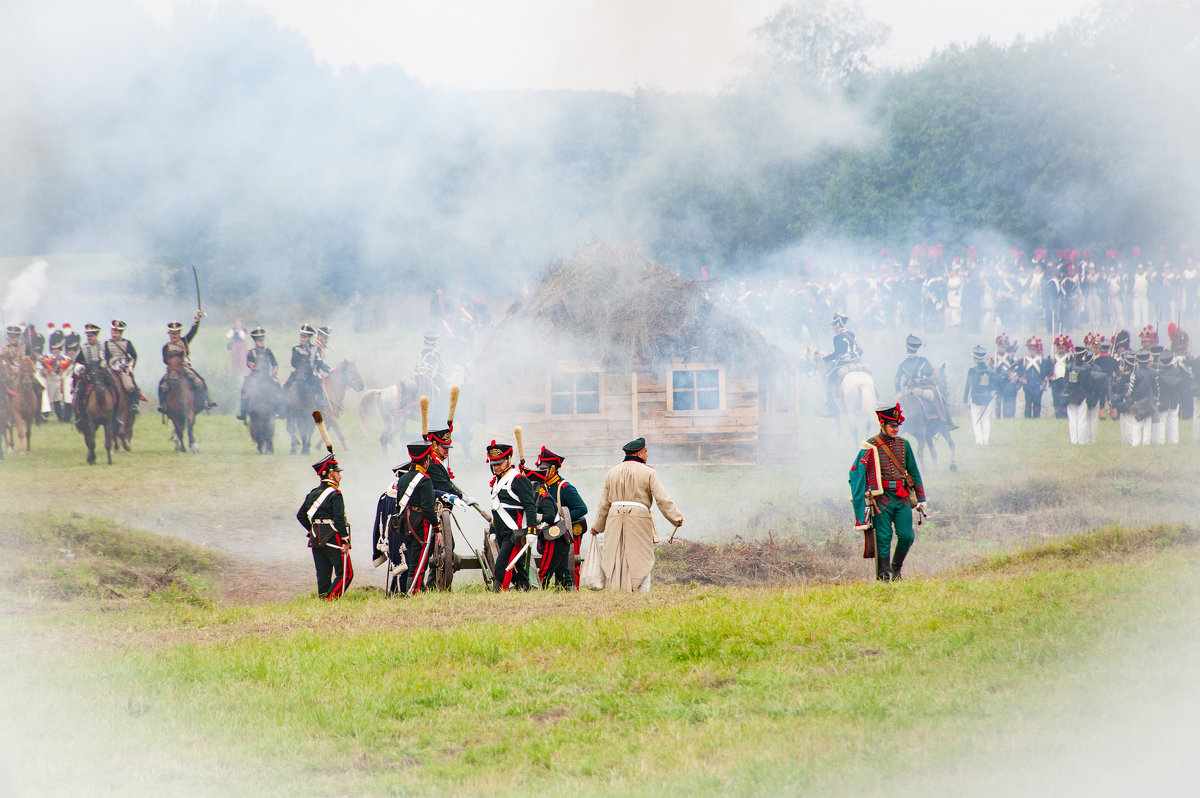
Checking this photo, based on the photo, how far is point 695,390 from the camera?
18.9m

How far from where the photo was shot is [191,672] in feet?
23.0

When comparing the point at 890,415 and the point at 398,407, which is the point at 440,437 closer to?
the point at 890,415

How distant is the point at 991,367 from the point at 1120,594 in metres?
14.7

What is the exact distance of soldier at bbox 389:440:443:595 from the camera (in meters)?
9.96

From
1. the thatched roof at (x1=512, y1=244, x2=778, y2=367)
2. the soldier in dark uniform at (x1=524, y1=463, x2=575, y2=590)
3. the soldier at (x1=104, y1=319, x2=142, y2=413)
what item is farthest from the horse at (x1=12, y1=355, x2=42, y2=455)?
the soldier in dark uniform at (x1=524, y1=463, x2=575, y2=590)

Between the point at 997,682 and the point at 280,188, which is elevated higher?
the point at 280,188

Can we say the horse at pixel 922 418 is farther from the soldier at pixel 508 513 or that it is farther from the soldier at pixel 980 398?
the soldier at pixel 508 513

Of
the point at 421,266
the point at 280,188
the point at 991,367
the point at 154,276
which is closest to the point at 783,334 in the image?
the point at 991,367

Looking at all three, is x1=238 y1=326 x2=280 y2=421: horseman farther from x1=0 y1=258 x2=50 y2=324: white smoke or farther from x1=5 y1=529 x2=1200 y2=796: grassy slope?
x1=5 y1=529 x2=1200 y2=796: grassy slope

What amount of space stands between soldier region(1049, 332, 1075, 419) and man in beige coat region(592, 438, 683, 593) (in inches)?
513

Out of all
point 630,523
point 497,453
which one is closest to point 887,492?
point 630,523

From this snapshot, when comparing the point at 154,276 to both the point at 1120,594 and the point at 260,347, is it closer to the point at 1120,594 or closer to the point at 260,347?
the point at 260,347

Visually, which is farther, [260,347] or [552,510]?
[260,347]

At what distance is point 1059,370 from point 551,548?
14.5m
